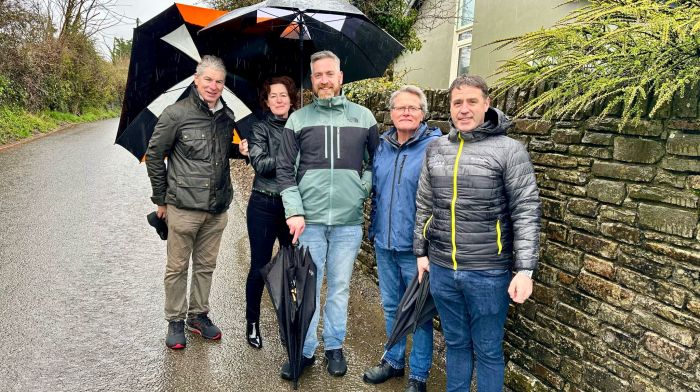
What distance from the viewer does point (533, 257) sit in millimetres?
2533

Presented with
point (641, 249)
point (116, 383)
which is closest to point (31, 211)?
point (116, 383)

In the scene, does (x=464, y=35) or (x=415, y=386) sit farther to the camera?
(x=464, y=35)

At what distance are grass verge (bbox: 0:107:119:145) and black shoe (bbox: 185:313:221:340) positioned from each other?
1358cm

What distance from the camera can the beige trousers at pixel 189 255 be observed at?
3.68 metres

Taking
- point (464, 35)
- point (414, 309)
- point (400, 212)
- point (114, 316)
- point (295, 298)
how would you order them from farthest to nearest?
1. point (464, 35)
2. point (114, 316)
3. point (295, 298)
4. point (400, 212)
5. point (414, 309)

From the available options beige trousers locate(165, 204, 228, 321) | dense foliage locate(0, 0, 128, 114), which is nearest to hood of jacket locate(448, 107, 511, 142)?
beige trousers locate(165, 204, 228, 321)

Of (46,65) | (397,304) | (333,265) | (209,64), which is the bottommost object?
(397,304)

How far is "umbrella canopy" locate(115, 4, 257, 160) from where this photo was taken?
11.8ft

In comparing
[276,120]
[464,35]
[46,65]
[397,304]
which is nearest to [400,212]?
[397,304]

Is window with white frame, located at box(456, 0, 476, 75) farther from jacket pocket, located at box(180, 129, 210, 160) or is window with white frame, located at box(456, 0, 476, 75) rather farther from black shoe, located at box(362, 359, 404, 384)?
black shoe, located at box(362, 359, 404, 384)

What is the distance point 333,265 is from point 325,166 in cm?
70

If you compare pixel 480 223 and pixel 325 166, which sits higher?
pixel 325 166

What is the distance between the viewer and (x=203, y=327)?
3967 millimetres

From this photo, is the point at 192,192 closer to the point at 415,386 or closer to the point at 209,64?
the point at 209,64
